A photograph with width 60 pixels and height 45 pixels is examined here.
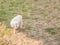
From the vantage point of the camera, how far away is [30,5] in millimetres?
8969

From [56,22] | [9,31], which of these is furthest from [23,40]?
[56,22]

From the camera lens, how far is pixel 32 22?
295 inches

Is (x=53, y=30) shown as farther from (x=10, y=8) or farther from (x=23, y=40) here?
(x=10, y=8)

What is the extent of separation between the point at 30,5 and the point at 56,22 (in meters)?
1.72

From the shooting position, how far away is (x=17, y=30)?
6742mm

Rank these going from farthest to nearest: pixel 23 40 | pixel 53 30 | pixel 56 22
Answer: pixel 56 22 → pixel 53 30 → pixel 23 40

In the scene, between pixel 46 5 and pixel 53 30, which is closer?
pixel 53 30

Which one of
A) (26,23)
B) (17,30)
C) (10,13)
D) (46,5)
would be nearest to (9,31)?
(17,30)

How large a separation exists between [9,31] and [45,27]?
1153 mm

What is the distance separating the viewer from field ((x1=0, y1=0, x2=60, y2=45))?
6219 millimetres

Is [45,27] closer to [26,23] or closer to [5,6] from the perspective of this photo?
[26,23]

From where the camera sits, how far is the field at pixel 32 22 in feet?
20.4

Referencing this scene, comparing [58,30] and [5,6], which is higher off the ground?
[5,6]

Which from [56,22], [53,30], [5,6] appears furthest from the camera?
[5,6]
